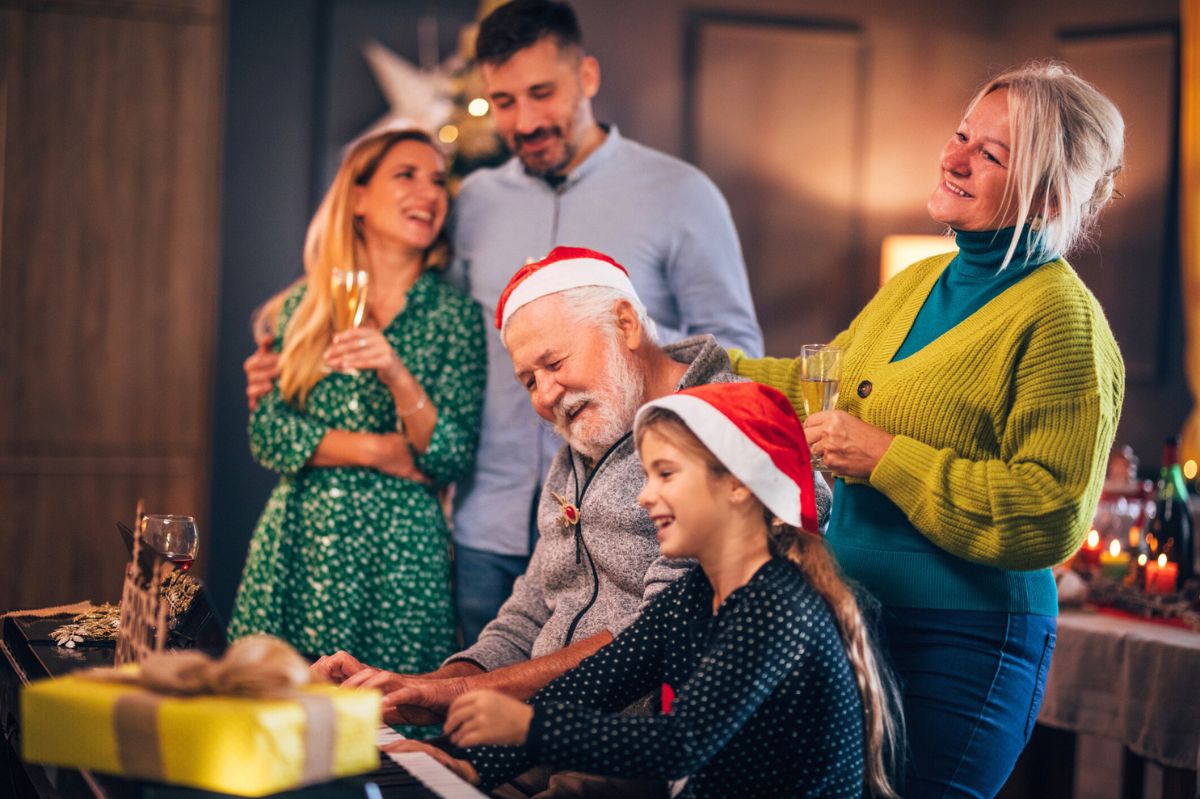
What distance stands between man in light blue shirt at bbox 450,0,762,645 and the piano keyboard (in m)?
1.40

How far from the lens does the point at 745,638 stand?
1609mm

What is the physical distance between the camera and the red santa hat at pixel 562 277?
2230mm

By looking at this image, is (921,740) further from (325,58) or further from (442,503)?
(325,58)

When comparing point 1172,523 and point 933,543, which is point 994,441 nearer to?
point 933,543

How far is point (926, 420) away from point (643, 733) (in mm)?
732

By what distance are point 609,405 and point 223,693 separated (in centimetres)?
100

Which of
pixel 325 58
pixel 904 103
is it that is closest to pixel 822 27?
pixel 904 103

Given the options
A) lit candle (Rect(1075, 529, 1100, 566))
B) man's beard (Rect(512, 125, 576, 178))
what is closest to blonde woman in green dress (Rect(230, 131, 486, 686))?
man's beard (Rect(512, 125, 576, 178))

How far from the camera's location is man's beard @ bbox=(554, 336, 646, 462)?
2.16 meters

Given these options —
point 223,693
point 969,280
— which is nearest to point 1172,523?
point 969,280

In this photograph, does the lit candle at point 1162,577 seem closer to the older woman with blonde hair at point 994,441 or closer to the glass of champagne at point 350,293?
the older woman with blonde hair at point 994,441

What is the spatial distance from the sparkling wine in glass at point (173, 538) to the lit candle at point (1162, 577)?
7.74 ft

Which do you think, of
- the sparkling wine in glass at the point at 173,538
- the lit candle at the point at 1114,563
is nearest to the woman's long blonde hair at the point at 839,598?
the sparkling wine in glass at the point at 173,538

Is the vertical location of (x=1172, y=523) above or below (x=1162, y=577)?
above
